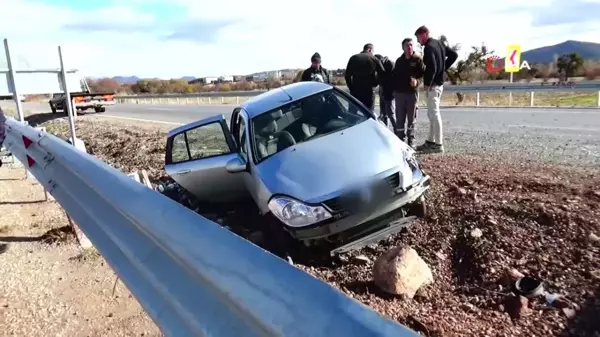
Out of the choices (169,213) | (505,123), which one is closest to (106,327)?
(169,213)

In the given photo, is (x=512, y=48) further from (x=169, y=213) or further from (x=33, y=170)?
(x=169, y=213)

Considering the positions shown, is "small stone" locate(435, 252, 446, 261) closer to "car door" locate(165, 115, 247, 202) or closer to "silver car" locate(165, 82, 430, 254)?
"silver car" locate(165, 82, 430, 254)

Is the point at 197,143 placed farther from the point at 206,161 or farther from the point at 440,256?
the point at 440,256

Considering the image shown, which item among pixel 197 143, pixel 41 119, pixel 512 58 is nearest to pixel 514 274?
pixel 197 143

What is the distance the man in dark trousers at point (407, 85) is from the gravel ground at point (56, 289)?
556cm

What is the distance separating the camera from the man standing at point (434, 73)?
8.70 m

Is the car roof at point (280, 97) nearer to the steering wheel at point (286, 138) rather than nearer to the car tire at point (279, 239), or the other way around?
the steering wheel at point (286, 138)

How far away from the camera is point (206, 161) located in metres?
6.03

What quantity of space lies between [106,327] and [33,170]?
2641mm

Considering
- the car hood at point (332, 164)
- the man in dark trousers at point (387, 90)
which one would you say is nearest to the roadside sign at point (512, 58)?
the man in dark trousers at point (387, 90)

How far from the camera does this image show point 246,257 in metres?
1.95

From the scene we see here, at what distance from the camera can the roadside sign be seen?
28.5 metres

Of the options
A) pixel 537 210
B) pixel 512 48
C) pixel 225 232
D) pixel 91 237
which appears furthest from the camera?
pixel 512 48

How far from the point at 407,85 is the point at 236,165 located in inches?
174
